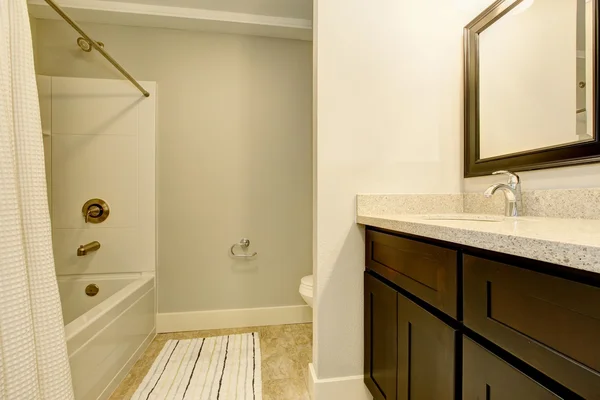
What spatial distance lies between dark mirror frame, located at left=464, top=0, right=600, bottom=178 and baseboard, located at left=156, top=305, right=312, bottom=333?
1.65 meters

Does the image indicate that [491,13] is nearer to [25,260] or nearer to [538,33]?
[538,33]

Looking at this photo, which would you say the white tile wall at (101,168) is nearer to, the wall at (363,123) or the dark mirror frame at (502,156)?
the wall at (363,123)

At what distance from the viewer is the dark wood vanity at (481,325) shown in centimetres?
48

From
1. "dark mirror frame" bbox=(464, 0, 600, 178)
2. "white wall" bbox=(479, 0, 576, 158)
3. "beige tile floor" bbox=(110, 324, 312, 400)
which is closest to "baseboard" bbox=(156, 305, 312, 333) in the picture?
"beige tile floor" bbox=(110, 324, 312, 400)

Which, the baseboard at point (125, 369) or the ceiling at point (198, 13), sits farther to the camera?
the ceiling at point (198, 13)

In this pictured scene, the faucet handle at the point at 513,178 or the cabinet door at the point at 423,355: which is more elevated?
the faucet handle at the point at 513,178

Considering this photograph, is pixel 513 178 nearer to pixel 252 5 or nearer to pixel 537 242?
pixel 537 242

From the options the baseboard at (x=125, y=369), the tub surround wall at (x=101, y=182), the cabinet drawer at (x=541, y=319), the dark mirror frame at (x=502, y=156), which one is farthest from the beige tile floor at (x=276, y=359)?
the dark mirror frame at (x=502, y=156)

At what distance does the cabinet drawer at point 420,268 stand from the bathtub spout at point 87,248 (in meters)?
1.91

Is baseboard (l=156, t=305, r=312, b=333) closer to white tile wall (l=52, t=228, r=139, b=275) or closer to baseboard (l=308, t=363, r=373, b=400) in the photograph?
white tile wall (l=52, t=228, r=139, b=275)

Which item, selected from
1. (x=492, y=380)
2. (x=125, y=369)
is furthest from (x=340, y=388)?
(x=125, y=369)

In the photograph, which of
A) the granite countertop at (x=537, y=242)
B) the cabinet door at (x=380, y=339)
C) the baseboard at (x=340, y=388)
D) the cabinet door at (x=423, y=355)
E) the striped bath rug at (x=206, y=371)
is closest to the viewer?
the granite countertop at (x=537, y=242)

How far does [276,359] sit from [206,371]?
0.41 meters

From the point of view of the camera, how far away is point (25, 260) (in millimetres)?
899
